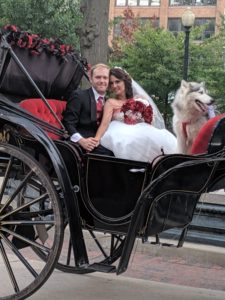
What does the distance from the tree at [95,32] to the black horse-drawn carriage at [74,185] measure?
228 inches

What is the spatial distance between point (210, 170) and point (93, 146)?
99 cm

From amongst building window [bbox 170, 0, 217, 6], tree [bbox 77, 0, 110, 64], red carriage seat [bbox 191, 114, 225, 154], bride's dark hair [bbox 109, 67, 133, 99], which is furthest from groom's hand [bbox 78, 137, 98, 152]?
building window [bbox 170, 0, 217, 6]

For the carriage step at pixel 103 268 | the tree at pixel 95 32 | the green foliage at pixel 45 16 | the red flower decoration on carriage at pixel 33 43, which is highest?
the green foliage at pixel 45 16

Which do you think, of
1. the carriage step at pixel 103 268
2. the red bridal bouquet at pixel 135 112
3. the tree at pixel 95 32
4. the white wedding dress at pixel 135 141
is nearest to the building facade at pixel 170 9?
the tree at pixel 95 32

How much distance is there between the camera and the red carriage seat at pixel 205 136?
352 centimetres

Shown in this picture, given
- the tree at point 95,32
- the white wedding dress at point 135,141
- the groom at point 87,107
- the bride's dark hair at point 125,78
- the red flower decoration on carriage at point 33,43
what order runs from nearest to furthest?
1. the white wedding dress at point 135,141
2. the red flower decoration on carriage at point 33,43
3. the groom at point 87,107
4. the bride's dark hair at point 125,78
5. the tree at point 95,32

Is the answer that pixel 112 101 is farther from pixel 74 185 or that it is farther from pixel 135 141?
pixel 74 185

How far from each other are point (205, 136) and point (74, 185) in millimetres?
1053

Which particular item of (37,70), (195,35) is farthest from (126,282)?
(195,35)

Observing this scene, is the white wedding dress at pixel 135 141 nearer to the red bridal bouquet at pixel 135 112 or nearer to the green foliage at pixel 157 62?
the red bridal bouquet at pixel 135 112

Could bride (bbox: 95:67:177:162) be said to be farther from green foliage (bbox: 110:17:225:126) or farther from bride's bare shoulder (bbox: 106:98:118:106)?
green foliage (bbox: 110:17:225:126)

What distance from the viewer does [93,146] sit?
405cm

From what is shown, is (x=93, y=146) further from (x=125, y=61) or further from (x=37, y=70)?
(x=125, y=61)

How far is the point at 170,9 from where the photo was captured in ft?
176
